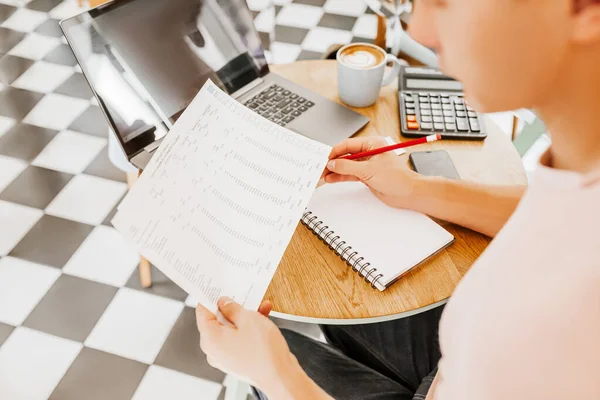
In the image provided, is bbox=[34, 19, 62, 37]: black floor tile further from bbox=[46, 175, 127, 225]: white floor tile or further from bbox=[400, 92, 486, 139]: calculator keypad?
bbox=[400, 92, 486, 139]: calculator keypad

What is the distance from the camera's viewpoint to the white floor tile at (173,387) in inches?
59.2

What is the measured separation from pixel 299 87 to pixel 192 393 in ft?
2.93

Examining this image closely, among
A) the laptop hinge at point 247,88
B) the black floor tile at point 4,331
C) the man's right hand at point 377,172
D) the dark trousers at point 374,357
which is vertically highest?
the laptop hinge at point 247,88

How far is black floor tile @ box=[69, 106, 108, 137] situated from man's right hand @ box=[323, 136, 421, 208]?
61.8 inches

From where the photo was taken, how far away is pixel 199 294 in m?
0.75

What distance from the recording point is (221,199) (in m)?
0.83

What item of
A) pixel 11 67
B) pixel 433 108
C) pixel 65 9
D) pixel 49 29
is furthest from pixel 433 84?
pixel 65 9

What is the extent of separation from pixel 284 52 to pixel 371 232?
6.58ft

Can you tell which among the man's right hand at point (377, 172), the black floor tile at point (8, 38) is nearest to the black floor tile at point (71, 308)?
the man's right hand at point (377, 172)

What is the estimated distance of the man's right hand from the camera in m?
0.92

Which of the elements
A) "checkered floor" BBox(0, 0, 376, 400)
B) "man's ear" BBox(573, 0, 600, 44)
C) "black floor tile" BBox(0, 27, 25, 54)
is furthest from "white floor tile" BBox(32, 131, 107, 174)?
"man's ear" BBox(573, 0, 600, 44)

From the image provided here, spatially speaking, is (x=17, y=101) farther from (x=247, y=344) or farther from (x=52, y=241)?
(x=247, y=344)

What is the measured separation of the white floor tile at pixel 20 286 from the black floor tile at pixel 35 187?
264mm

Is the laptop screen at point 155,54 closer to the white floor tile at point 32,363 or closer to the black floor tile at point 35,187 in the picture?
the white floor tile at point 32,363
